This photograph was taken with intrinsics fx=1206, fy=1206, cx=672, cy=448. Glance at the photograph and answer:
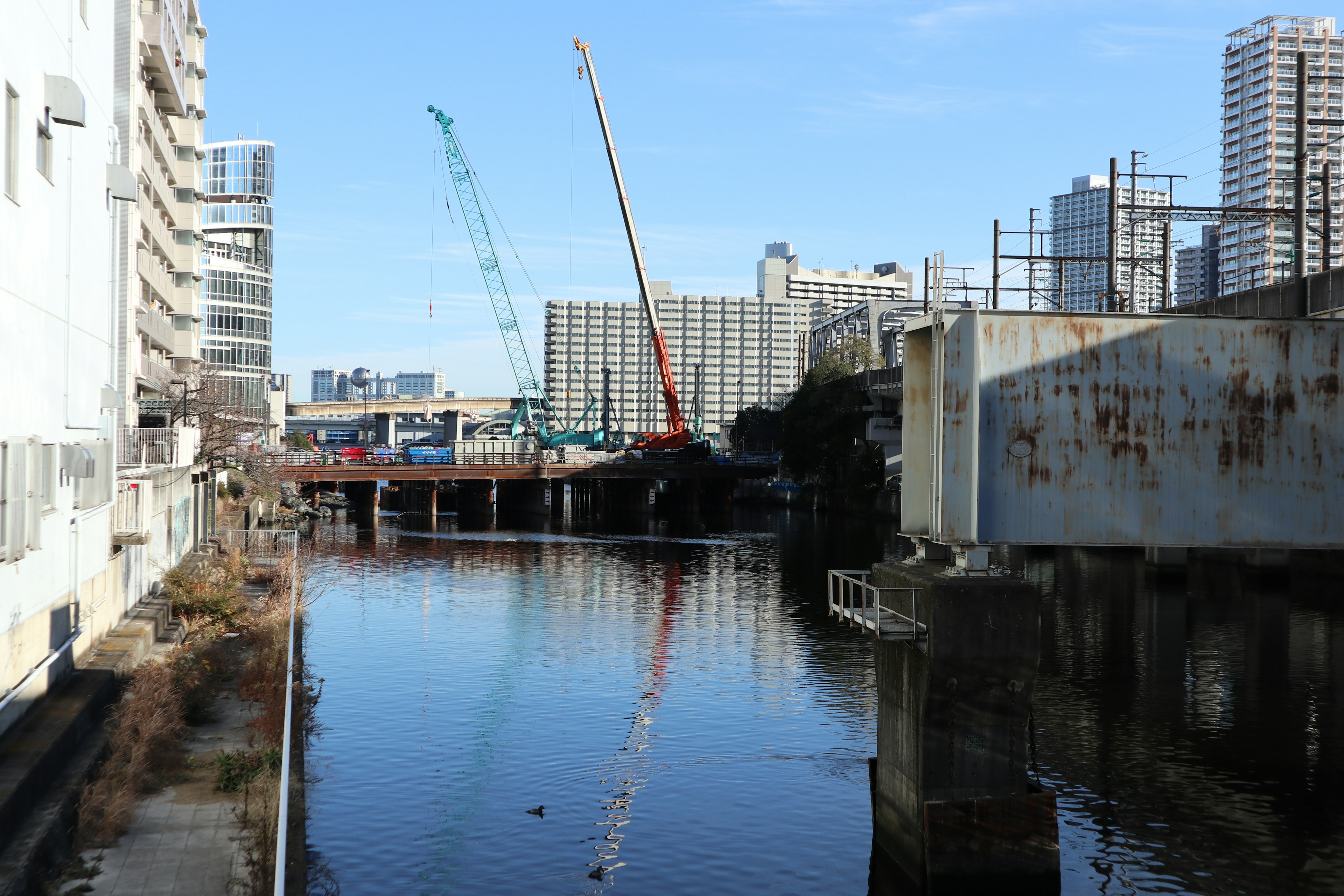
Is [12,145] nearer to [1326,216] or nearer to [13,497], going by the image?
[13,497]

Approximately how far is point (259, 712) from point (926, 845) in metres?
12.6

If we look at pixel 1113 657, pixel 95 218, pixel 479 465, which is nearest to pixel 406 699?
pixel 95 218

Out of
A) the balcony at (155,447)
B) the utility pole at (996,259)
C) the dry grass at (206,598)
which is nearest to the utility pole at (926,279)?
the utility pole at (996,259)

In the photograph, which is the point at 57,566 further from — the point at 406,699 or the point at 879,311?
the point at 879,311

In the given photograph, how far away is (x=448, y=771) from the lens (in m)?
21.9

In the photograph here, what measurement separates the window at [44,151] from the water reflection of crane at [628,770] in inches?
534

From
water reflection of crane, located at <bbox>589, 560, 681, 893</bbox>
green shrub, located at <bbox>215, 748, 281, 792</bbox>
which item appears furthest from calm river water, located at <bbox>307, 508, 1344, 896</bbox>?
green shrub, located at <bbox>215, 748, 281, 792</bbox>

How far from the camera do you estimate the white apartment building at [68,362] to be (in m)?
16.8

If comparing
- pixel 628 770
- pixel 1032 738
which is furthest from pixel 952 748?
pixel 628 770

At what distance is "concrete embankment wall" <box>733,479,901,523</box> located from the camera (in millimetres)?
85750

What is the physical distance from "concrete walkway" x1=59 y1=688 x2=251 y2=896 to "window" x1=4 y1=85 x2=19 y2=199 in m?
8.68

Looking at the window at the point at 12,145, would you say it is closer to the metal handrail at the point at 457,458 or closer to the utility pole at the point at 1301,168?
the utility pole at the point at 1301,168

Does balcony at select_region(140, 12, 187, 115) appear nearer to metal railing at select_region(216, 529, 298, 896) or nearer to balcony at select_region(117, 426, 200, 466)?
balcony at select_region(117, 426, 200, 466)

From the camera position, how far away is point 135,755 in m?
17.1
